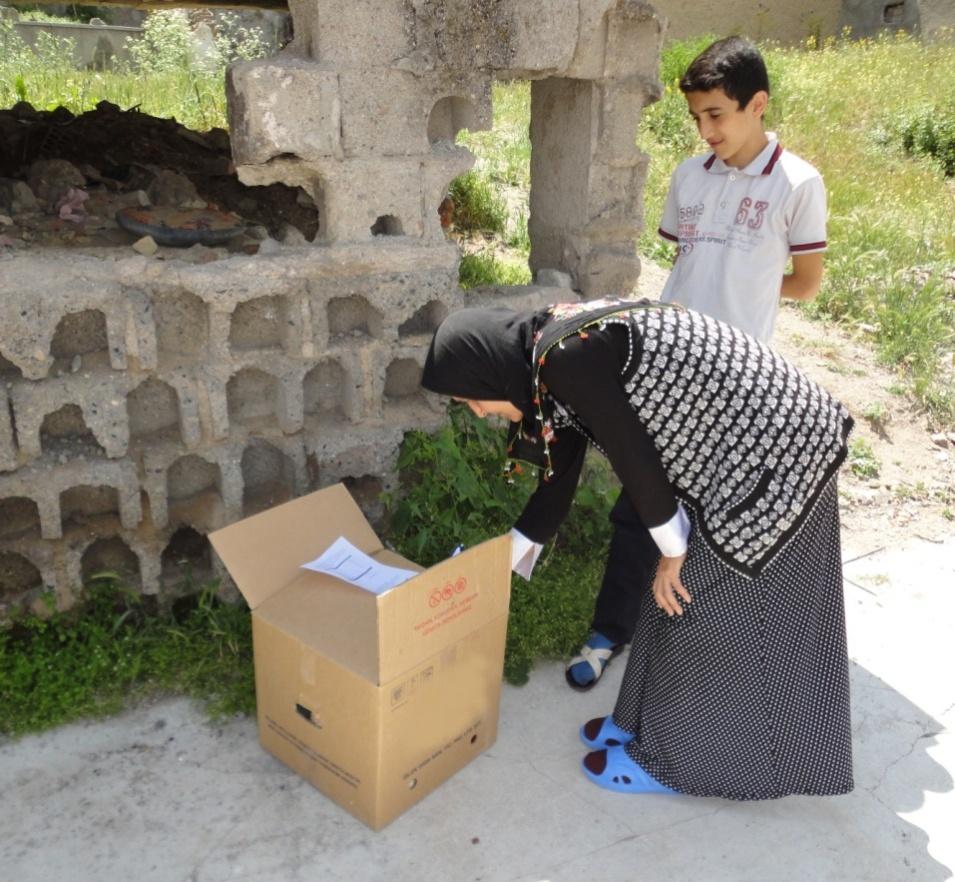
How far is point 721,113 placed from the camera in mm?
2793

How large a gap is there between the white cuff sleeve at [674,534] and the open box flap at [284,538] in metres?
0.98

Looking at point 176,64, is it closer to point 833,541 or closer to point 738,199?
point 738,199

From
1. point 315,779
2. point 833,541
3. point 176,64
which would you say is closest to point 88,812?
point 315,779

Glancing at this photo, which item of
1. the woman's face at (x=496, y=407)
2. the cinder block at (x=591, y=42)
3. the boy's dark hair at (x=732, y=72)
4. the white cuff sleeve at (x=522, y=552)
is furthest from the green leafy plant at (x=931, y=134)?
the woman's face at (x=496, y=407)

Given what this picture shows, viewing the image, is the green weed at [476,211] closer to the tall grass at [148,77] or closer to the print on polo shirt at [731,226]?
the tall grass at [148,77]

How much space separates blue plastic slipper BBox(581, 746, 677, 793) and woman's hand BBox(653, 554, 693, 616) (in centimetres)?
52

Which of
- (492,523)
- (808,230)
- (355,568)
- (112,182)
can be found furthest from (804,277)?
(112,182)

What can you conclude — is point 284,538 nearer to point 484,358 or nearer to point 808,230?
point 484,358

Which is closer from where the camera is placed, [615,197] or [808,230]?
[808,230]

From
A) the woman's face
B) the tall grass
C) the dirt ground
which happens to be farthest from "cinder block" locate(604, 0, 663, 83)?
the tall grass

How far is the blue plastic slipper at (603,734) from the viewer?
2.82 metres

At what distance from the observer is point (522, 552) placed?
2629 mm

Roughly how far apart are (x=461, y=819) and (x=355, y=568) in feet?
2.42

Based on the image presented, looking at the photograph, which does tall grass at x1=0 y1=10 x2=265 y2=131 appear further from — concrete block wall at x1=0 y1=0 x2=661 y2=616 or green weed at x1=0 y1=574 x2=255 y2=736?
green weed at x1=0 y1=574 x2=255 y2=736
